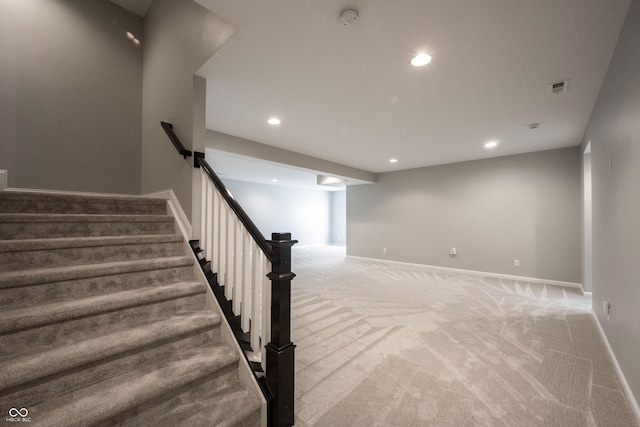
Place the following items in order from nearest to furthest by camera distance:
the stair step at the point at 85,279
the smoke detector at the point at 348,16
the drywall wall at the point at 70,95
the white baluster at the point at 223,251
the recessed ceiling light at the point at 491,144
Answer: the stair step at the point at 85,279
the smoke detector at the point at 348,16
the white baluster at the point at 223,251
the drywall wall at the point at 70,95
the recessed ceiling light at the point at 491,144

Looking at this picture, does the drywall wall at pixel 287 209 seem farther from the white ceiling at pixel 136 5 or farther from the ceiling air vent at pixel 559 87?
the ceiling air vent at pixel 559 87

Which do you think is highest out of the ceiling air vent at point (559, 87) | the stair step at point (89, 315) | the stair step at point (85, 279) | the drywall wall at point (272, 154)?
the ceiling air vent at point (559, 87)

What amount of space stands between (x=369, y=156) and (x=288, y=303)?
4304 mm

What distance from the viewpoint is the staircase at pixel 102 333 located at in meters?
1.09

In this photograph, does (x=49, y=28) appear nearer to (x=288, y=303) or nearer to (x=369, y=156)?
(x=288, y=303)

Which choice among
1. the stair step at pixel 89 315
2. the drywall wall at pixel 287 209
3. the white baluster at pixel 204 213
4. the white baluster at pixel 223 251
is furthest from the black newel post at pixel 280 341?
the drywall wall at pixel 287 209

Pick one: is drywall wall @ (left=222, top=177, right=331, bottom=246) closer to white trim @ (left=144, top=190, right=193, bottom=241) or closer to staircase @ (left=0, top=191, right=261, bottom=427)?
white trim @ (left=144, top=190, right=193, bottom=241)

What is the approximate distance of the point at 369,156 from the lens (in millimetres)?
5164

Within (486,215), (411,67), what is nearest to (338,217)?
(486,215)

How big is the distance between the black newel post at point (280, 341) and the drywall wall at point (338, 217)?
9.90 m

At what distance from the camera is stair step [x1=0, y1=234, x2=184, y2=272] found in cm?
145

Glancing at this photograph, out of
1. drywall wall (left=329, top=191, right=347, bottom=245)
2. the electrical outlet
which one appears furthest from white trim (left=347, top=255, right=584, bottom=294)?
drywall wall (left=329, top=191, right=347, bottom=245)

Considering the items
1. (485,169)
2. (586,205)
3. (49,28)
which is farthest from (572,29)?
(49,28)

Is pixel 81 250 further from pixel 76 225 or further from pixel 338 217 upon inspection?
pixel 338 217
